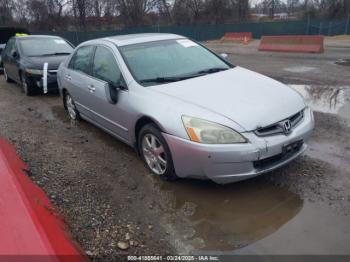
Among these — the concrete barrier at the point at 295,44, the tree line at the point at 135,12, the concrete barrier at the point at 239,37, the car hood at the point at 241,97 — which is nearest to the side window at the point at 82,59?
the car hood at the point at 241,97

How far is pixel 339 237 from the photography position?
2.97 m

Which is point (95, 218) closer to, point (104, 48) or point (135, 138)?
point (135, 138)

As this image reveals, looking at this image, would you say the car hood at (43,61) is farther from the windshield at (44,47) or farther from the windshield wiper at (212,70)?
the windshield wiper at (212,70)

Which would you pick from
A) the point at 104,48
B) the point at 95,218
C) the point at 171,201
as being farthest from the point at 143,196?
the point at 104,48

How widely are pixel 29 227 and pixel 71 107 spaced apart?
4244 mm

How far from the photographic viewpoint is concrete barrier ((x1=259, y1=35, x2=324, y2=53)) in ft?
55.1

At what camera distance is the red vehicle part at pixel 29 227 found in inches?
91.4

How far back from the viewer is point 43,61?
8.76 m

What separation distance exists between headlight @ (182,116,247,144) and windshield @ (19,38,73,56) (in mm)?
7112

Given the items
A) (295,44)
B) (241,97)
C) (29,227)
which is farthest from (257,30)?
(29,227)

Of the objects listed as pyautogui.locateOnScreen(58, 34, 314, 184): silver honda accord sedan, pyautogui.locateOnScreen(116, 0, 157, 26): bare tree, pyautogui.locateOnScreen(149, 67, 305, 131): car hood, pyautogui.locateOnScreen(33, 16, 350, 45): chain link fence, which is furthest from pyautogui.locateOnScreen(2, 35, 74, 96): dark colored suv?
pyautogui.locateOnScreen(116, 0, 157, 26): bare tree

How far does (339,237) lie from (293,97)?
1.67 m

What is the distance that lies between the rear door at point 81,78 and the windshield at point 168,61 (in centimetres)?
93

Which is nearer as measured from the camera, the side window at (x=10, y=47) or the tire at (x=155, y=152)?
the tire at (x=155, y=152)
